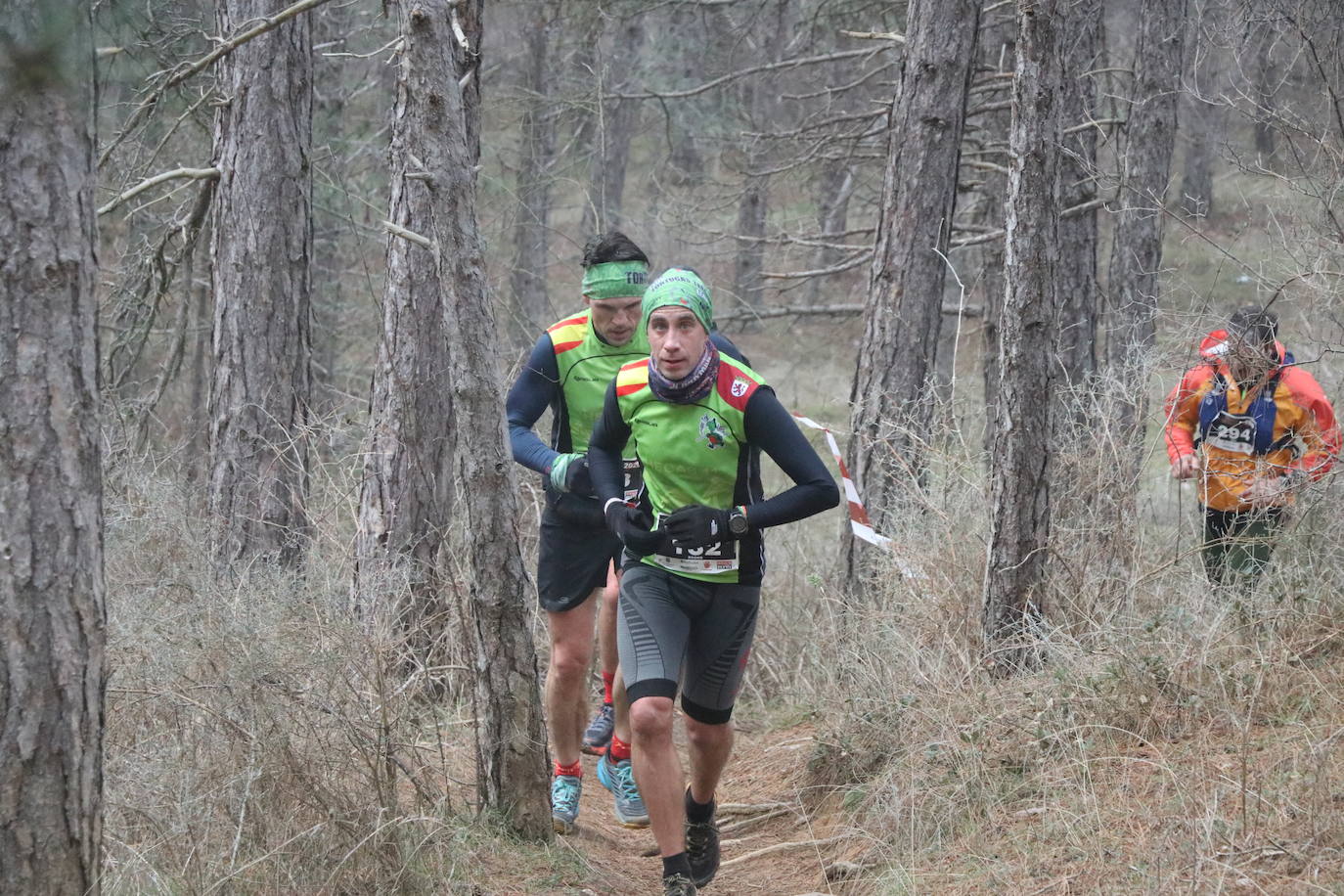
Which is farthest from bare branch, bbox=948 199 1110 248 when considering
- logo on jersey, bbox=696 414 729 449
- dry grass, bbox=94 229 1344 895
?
logo on jersey, bbox=696 414 729 449

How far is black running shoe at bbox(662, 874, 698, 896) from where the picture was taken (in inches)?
172

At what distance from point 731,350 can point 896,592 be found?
2.00 metres

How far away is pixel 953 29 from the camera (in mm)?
8133

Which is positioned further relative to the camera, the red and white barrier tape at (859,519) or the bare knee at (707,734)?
the red and white barrier tape at (859,519)

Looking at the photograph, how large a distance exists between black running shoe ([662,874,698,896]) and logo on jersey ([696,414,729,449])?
1.51 meters

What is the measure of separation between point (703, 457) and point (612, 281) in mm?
1183

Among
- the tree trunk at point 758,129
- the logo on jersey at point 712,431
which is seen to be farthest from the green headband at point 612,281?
the tree trunk at point 758,129

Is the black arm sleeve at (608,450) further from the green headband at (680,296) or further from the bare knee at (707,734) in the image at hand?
the bare knee at (707,734)

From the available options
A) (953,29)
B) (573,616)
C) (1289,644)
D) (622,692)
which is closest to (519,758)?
(573,616)

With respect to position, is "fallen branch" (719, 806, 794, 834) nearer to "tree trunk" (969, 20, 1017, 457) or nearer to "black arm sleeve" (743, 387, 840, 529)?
"black arm sleeve" (743, 387, 840, 529)

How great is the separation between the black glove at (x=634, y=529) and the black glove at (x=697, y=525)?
0.07 m

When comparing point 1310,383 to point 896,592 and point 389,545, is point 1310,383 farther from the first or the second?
point 389,545

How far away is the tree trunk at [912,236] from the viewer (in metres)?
8.17

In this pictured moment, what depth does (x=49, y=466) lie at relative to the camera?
119 inches
